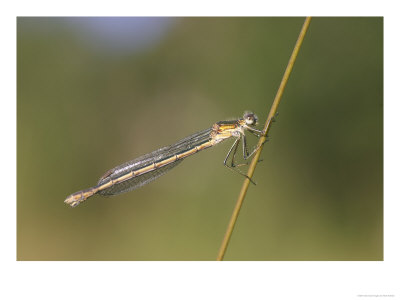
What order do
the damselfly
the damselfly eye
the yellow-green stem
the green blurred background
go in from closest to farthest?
the yellow-green stem, the damselfly eye, the damselfly, the green blurred background

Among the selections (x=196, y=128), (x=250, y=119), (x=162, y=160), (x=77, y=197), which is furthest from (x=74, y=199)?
(x=196, y=128)

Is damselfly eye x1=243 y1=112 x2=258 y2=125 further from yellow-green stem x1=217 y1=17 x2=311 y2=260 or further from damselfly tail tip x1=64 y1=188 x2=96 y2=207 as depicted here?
damselfly tail tip x1=64 y1=188 x2=96 y2=207

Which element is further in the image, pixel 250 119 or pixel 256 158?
pixel 250 119

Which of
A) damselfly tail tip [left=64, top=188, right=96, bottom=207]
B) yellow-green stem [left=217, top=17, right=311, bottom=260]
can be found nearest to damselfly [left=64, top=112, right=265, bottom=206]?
damselfly tail tip [left=64, top=188, right=96, bottom=207]

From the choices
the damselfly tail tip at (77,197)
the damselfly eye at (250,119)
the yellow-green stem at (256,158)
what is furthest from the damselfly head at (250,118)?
the damselfly tail tip at (77,197)

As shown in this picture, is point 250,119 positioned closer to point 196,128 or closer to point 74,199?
point 74,199

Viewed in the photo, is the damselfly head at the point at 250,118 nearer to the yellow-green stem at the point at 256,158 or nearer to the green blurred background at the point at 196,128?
the yellow-green stem at the point at 256,158

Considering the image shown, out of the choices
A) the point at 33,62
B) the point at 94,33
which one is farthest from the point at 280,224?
the point at 33,62
